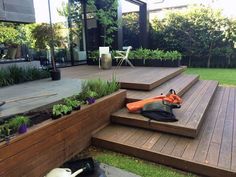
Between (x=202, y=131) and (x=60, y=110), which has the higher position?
(x=60, y=110)

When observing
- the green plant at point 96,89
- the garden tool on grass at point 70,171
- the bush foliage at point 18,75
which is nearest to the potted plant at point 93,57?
the bush foliage at point 18,75

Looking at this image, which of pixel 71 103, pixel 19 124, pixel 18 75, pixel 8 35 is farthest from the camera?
pixel 8 35

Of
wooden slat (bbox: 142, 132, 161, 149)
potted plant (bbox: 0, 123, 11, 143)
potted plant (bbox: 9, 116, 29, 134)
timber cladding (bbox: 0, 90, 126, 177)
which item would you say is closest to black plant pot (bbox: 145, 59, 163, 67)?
timber cladding (bbox: 0, 90, 126, 177)

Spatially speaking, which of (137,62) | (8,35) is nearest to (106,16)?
(137,62)

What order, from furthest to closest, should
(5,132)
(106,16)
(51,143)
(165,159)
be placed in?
(106,16), (165,159), (51,143), (5,132)

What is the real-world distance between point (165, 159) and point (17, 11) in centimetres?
522

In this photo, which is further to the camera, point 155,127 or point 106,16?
point 106,16

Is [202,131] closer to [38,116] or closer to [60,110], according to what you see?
[60,110]

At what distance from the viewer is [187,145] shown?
2.74 meters

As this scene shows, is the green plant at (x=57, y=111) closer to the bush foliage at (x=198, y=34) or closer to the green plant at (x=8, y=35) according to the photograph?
the green plant at (x=8, y=35)

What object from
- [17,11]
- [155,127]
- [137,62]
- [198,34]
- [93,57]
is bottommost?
[155,127]

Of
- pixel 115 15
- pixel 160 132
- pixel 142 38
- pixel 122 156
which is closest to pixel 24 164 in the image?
pixel 122 156

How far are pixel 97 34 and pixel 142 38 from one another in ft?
9.88

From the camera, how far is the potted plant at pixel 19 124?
6.96 feet
